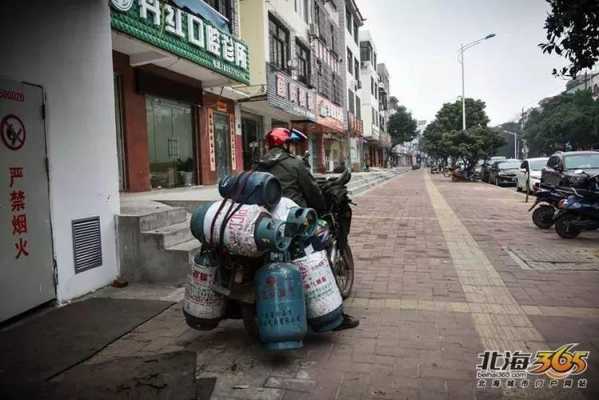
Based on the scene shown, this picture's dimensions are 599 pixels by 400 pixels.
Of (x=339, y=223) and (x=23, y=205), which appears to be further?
(x=339, y=223)

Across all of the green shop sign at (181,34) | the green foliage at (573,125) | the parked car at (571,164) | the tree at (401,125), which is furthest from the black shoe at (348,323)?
the tree at (401,125)

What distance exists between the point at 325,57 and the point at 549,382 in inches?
921

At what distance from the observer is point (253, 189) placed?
3.27 m

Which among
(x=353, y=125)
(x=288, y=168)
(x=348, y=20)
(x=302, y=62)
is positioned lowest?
(x=288, y=168)

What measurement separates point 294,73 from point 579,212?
13250mm

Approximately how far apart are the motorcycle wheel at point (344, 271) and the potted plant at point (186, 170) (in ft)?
28.2

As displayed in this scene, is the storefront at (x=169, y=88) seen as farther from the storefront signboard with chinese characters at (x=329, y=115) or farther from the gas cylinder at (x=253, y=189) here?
the storefront signboard with chinese characters at (x=329, y=115)

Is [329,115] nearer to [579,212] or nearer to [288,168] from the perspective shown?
[579,212]

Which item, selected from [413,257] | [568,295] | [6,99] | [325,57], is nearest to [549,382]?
[568,295]

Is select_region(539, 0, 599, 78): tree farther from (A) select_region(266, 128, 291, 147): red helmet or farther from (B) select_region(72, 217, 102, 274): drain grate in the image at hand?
(B) select_region(72, 217, 102, 274): drain grate

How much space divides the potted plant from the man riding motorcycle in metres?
8.95

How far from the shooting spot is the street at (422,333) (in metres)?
2.97

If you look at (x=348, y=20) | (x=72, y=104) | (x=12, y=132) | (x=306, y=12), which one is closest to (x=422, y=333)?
(x=12, y=132)

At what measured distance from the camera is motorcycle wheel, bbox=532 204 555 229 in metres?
9.01
